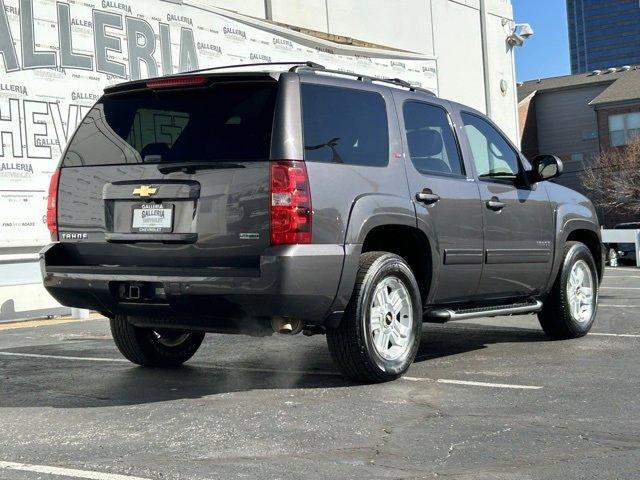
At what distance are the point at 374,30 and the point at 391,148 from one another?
16.7 meters

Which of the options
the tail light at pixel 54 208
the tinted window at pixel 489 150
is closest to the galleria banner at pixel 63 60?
the tail light at pixel 54 208

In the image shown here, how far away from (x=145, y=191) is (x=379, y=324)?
1.69 metres

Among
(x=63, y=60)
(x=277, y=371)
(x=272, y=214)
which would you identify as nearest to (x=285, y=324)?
(x=272, y=214)

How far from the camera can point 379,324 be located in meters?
6.41

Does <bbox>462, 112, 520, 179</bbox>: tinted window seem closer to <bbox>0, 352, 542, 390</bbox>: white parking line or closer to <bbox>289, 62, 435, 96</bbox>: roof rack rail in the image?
<bbox>289, 62, 435, 96</bbox>: roof rack rail

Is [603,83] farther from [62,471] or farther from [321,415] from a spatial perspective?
[62,471]

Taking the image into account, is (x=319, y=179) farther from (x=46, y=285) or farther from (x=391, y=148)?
(x=46, y=285)

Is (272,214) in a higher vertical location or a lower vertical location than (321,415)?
higher

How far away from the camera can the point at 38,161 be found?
14016 mm

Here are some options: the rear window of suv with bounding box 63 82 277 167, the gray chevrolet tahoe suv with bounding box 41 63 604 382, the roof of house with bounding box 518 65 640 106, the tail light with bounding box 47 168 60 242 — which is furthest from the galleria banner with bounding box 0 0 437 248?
the roof of house with bounding box 518 65 640 106

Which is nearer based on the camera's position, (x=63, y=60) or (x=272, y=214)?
(x=272, y=214)

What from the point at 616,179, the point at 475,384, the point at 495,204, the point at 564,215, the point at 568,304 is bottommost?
the point at 475,384

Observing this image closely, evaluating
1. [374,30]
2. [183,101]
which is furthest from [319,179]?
[374,30]

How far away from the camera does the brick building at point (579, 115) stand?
54188 millimetres
